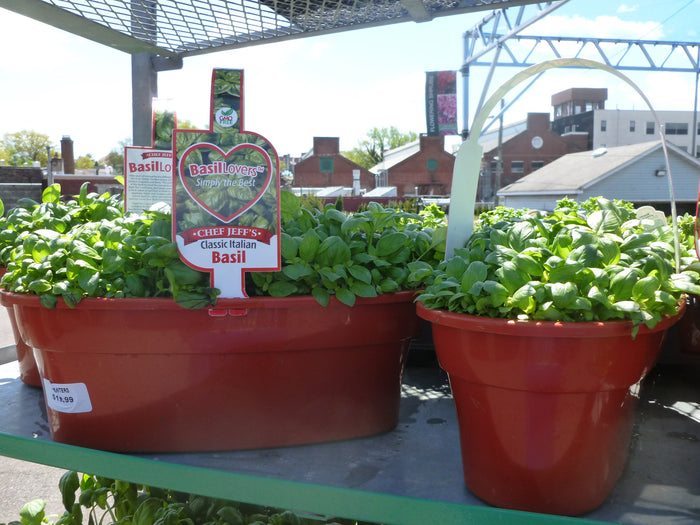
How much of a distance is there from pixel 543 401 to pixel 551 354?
2.7 inches

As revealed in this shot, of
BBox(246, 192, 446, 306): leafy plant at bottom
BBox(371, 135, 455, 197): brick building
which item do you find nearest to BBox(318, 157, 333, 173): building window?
BBox(371, 135, 455, 197): brick building

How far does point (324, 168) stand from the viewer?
127ft

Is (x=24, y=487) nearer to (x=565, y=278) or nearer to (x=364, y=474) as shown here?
(x=364, y=474)

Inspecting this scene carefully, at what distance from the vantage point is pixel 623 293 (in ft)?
2.34

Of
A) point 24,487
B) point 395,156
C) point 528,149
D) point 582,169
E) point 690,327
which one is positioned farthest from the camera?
→ point 395,156

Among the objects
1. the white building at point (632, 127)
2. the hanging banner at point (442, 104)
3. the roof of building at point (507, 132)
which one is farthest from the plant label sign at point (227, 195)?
the white building at point (632, 127)

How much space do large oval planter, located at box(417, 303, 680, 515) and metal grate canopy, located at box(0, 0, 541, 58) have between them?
0.68 m

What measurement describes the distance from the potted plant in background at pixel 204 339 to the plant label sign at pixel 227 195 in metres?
0.03

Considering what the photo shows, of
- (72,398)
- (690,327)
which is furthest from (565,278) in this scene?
(72,398)

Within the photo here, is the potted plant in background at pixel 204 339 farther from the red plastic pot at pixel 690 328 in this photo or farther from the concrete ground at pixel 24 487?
the concrete ground at pixel 24 487

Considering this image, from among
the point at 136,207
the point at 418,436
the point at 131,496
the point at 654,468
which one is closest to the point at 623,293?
the point at 654,468

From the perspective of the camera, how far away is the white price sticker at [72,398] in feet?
3.04

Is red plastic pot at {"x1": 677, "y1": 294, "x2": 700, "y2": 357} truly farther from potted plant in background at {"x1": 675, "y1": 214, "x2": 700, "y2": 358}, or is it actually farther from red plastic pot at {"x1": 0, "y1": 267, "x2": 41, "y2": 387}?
red plastic pot at {"x1": 0, "y1": 267, "x2": 41, "y2": 387}

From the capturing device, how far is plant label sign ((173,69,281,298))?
2.75 feet
